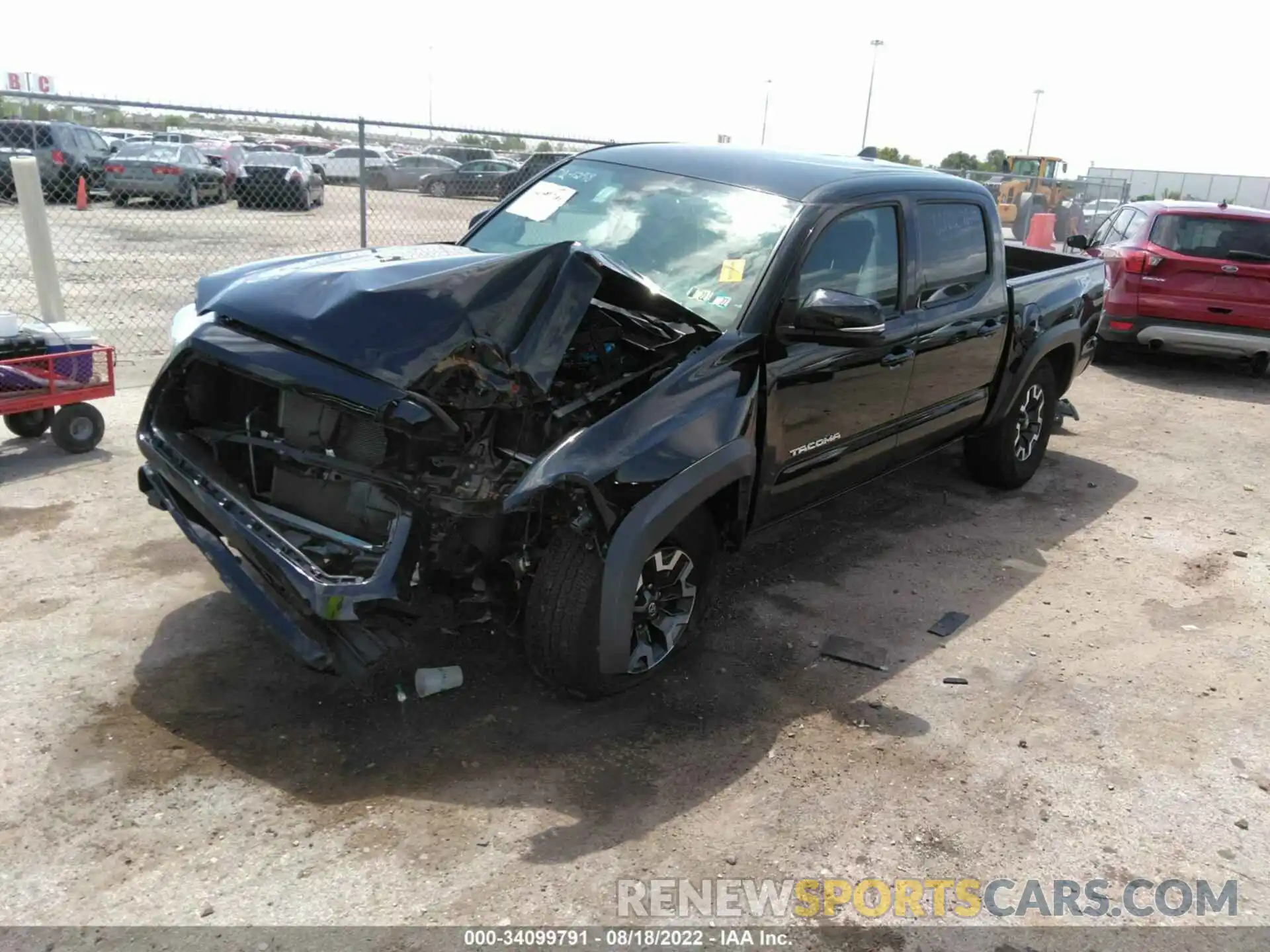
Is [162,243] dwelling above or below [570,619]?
below

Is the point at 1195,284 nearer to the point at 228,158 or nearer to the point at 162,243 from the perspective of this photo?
the point at 162,243

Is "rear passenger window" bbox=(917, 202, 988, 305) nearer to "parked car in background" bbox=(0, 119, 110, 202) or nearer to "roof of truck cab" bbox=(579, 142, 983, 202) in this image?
"roof of truck cab" bbox=(579, 142, 983, 202)

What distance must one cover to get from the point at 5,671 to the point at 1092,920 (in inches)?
147

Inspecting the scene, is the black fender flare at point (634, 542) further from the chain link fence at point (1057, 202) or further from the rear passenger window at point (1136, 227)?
the chain link fence at point (1057, 202)

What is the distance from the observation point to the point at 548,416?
131 inches

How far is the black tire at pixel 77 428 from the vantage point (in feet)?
18.9

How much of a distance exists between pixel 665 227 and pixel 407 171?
17.6m

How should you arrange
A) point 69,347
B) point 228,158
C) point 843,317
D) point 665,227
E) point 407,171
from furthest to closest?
point 228,158 → point 407,171 → point 69,347 → point 665,227 → point 843,317

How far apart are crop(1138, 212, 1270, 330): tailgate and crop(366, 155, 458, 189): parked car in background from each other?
→ 30.3 ft

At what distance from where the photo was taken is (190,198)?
57.4ft

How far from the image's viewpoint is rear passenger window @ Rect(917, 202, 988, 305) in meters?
4.88

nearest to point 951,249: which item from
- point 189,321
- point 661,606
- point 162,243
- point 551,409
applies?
point 661,606

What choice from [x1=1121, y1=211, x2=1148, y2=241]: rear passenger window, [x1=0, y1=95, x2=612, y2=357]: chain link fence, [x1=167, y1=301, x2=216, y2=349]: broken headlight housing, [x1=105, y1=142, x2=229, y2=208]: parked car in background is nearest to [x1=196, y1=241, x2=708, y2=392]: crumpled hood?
[x1=167, y1=301, x2=216, y2=349]: broken headlight housing

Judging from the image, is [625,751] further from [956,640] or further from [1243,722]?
[1243,722]
